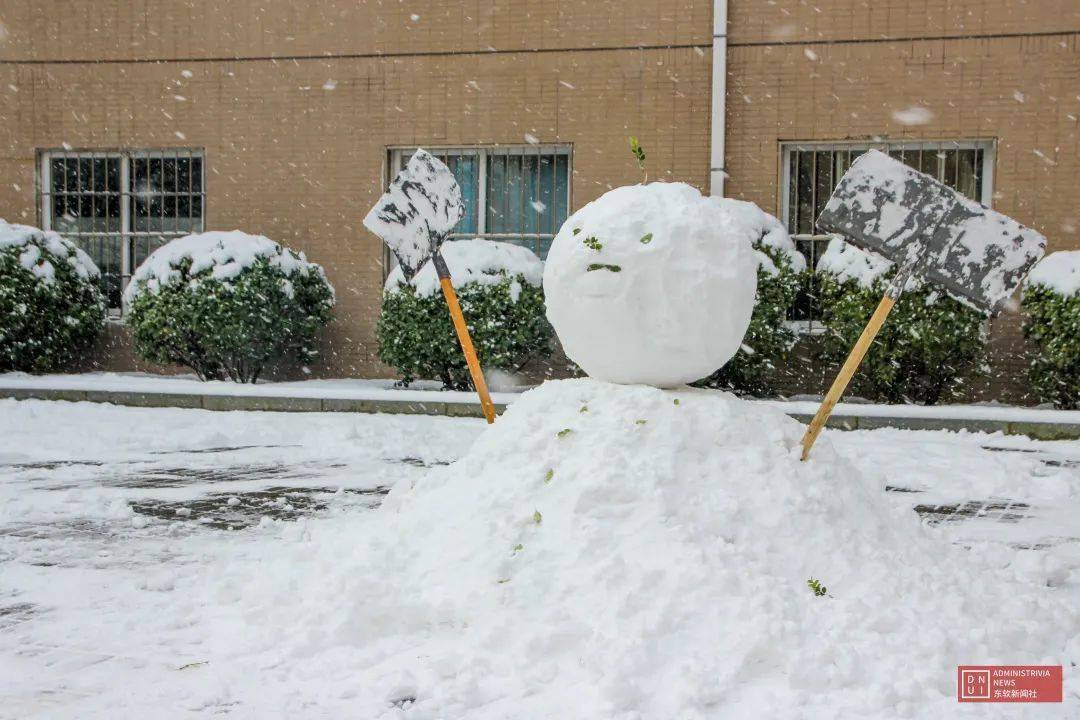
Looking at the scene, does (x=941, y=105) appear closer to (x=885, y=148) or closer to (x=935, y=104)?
(x=935, y=104)

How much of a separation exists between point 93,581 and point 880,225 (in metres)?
3.22

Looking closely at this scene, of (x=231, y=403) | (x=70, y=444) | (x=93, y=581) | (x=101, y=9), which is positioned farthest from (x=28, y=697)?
(x=101, y=9)

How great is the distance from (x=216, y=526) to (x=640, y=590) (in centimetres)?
247

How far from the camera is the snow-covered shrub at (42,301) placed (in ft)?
36.4

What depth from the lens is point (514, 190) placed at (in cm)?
1181

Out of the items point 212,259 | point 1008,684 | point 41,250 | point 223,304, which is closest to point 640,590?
point 1008,684

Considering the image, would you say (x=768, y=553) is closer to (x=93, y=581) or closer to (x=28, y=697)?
(x=28, y=697)

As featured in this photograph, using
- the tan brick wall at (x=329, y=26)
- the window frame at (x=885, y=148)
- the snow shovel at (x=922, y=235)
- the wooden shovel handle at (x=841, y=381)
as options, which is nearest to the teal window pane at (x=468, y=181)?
the tan brick wall at (x=329, y=26)

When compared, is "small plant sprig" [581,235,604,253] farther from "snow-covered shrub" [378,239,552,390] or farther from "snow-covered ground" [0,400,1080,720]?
"snow-covered shrub" [378,239,552,390]

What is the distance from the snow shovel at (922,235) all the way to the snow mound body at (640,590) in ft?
1.42

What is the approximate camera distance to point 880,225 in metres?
3.93

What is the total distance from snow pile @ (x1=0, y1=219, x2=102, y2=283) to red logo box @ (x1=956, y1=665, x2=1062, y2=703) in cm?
1077

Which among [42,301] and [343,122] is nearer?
[42,301]

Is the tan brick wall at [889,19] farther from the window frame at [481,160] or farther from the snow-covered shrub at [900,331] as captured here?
the snow-covered shrub at [900,331]
